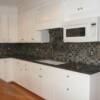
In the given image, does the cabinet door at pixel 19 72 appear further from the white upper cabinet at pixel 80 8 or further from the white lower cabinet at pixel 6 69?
the white upper cabinet at pixel 80 8

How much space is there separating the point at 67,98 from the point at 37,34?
1897 mm

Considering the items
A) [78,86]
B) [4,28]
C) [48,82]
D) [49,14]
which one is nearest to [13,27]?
[4,28]

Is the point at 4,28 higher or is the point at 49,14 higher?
the point at 49,14

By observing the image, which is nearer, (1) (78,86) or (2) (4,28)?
(1) (78,86)

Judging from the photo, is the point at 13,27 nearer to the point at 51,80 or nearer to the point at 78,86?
the point at 51,80

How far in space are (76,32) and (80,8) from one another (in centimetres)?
42

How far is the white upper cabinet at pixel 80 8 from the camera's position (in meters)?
2.36

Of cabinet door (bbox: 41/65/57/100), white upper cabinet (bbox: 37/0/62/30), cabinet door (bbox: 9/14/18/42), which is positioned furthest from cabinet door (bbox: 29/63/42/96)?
cabinet door (bbox: 9/14/18/42)

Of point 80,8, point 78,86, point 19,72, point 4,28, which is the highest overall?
point 80,8

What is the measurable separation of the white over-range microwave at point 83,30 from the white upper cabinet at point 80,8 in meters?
0.09

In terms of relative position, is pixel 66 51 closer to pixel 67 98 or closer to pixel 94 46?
pixel 94 46

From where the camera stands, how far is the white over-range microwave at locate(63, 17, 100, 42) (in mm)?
2337

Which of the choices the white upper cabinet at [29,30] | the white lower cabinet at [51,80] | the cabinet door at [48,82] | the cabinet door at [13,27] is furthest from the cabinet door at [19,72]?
the cabinet door at [48,82]

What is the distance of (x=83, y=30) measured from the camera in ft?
8.41
